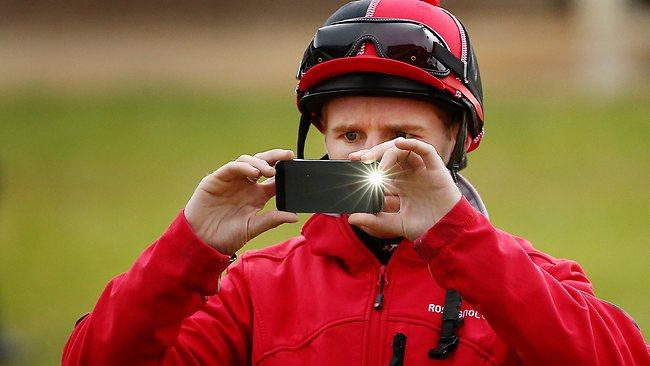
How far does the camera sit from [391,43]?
346cm

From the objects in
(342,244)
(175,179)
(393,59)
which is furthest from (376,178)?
(175,179)

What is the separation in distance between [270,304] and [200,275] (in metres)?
0.30

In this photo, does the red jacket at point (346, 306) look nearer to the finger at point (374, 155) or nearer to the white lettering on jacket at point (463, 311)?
the white lettering on jacket at point (463, 311)

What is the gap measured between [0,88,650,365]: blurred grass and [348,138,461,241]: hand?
17.0 feet

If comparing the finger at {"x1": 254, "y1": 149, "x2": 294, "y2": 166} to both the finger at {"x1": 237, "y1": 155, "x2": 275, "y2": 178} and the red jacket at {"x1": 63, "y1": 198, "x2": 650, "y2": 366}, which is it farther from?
the red jacket at {"x1": 63, "y1": 198, "x2": 650, "y2": 366}

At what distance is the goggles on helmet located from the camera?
3.45 meters

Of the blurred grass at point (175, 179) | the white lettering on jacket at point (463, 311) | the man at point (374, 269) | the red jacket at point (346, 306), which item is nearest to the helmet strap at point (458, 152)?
the man at point (374, 269)

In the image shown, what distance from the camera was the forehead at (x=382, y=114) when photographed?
3.35m

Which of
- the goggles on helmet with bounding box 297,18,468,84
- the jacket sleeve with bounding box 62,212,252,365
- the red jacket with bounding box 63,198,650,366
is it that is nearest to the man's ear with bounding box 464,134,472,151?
the goggles on helmet with bounding box 297,18,468,84

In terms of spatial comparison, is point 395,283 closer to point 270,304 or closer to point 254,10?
point 270,304

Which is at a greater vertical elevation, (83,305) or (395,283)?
(395,283)

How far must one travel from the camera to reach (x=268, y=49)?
21.4 meters

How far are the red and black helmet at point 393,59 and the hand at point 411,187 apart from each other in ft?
1.34

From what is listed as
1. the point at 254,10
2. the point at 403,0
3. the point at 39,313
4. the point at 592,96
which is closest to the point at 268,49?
the point at 254,10
